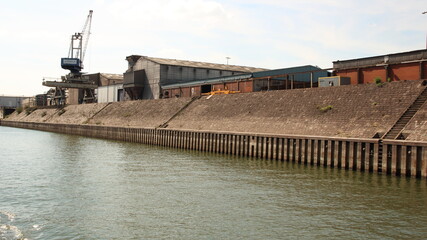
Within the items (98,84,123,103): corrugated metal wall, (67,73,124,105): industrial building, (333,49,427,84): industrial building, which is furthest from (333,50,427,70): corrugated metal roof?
(67,73,124,105): industrial building

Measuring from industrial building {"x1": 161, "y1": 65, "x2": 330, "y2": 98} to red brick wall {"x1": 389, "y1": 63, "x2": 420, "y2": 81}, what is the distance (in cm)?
1334

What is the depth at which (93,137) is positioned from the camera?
68312 millimetres

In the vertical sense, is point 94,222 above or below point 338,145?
below

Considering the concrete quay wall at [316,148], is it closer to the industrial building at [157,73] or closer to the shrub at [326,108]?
the shrub at [326,108]

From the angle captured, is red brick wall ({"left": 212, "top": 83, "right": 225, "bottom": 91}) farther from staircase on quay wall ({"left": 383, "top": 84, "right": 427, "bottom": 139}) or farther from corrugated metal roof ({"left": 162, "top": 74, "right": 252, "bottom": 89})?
staircase on quay wall ({"left": 383, "top": 84, "right": 427, "bottom": 139})

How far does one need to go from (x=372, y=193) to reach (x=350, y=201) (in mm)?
2509

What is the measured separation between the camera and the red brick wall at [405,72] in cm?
3722

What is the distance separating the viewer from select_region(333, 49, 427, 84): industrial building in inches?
1464

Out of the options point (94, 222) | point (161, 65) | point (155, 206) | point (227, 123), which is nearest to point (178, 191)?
point (155, 206)

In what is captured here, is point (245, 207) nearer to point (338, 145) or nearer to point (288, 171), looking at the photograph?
point (288, 171)

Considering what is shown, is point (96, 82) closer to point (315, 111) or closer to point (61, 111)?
point (61, 111)

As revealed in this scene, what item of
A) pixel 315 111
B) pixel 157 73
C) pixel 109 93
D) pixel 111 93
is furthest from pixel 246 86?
pixel 109 93

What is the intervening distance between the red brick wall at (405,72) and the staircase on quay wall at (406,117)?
523 centimetres

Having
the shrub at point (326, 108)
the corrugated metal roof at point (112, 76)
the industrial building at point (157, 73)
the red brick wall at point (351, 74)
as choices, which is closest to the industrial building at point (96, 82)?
the corrugated metal roof at point (112, 76)
